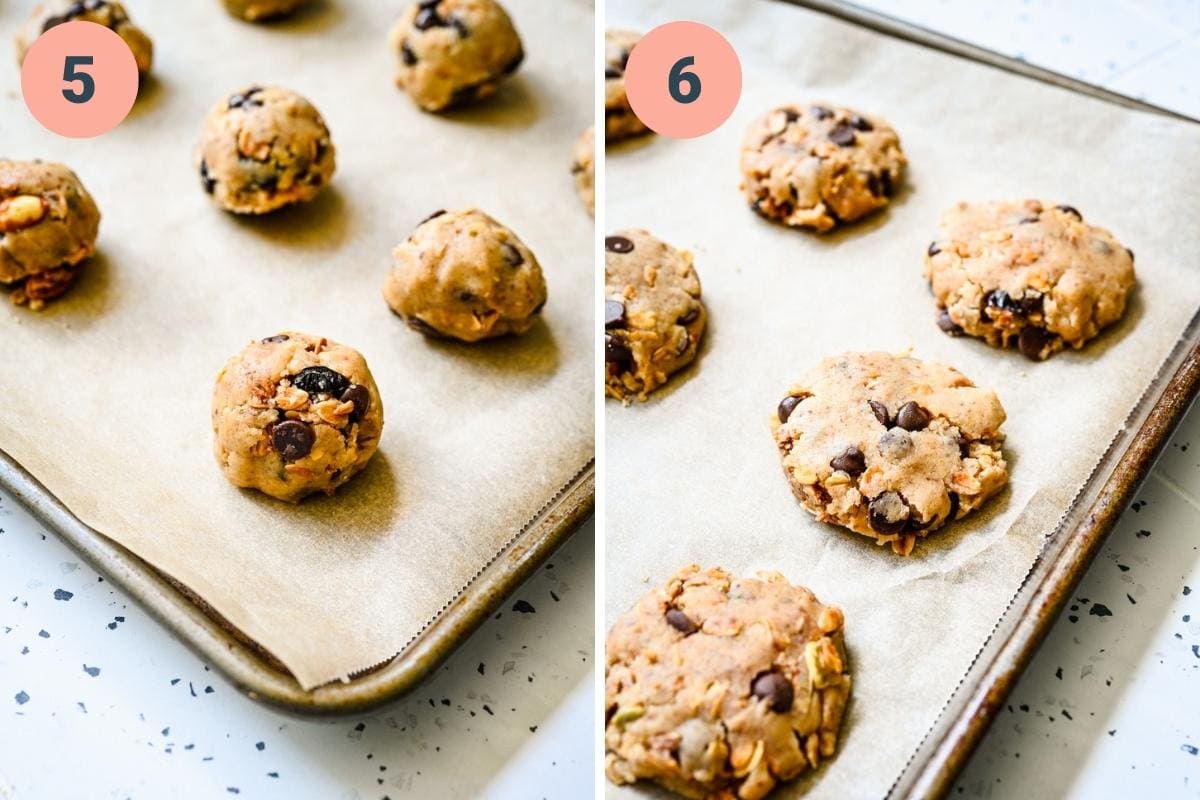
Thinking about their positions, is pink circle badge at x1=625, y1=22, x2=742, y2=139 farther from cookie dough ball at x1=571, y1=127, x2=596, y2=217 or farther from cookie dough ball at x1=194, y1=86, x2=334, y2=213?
cookie dough ball at x1=194, y1=86, x2=334, y2=213

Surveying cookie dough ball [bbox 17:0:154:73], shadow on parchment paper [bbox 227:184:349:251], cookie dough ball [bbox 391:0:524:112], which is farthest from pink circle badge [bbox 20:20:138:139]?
cookie dough ball [bbox 391:0:524:112]

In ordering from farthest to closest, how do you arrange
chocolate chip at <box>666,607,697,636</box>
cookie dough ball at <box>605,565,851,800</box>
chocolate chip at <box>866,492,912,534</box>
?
chocolate chip at <box>866,492,912,534</box>
chocolate chip at <box>666,607,697,636</box>
cookie dough ball at <box>605,565,851,800</box>

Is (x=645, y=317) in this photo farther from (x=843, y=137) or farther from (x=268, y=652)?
(x=268, y=652)

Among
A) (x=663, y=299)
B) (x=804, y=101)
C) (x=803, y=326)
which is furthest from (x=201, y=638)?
(x=804, y=101)

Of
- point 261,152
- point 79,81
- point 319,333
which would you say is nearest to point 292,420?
point 319,333

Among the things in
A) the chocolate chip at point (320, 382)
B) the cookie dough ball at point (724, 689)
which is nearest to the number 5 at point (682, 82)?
the chocolate chip at point (320, 382)
